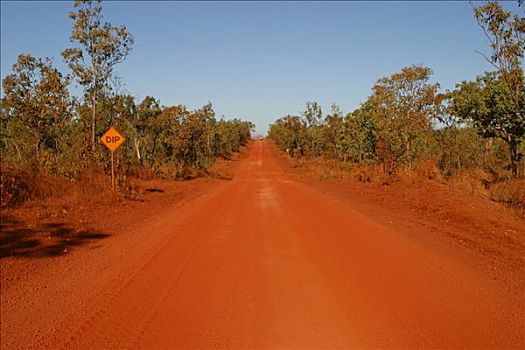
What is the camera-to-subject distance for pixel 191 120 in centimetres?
2817

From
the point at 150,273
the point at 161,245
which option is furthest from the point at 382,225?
the point at 150,273

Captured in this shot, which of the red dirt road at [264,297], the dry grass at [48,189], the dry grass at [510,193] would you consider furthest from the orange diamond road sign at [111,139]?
the dry grass at [510,193]

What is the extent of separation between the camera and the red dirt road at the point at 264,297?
4.03m

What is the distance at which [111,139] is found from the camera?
15.9 m

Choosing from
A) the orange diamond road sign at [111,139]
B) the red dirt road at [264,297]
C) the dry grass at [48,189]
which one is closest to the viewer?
the red dirt road at [264,297]

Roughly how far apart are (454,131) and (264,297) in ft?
101

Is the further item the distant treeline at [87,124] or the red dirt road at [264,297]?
the distant treeline at [87,124]

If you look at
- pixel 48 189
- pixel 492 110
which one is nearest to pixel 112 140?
pixel 48 189

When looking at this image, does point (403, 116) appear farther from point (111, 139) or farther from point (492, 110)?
point (111, 139)

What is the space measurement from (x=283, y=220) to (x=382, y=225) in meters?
2.30

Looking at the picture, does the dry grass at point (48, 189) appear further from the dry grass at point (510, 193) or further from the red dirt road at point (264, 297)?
the dry grass at point (510, 193)

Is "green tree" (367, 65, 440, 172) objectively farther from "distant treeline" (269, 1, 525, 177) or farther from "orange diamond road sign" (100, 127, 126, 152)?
"orange diamond road sign" (100, 127, 126, 152)

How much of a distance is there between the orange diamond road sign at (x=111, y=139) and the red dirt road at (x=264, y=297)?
331 inches

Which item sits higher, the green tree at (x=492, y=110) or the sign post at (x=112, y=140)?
the green tree at (x=492, y=110)
